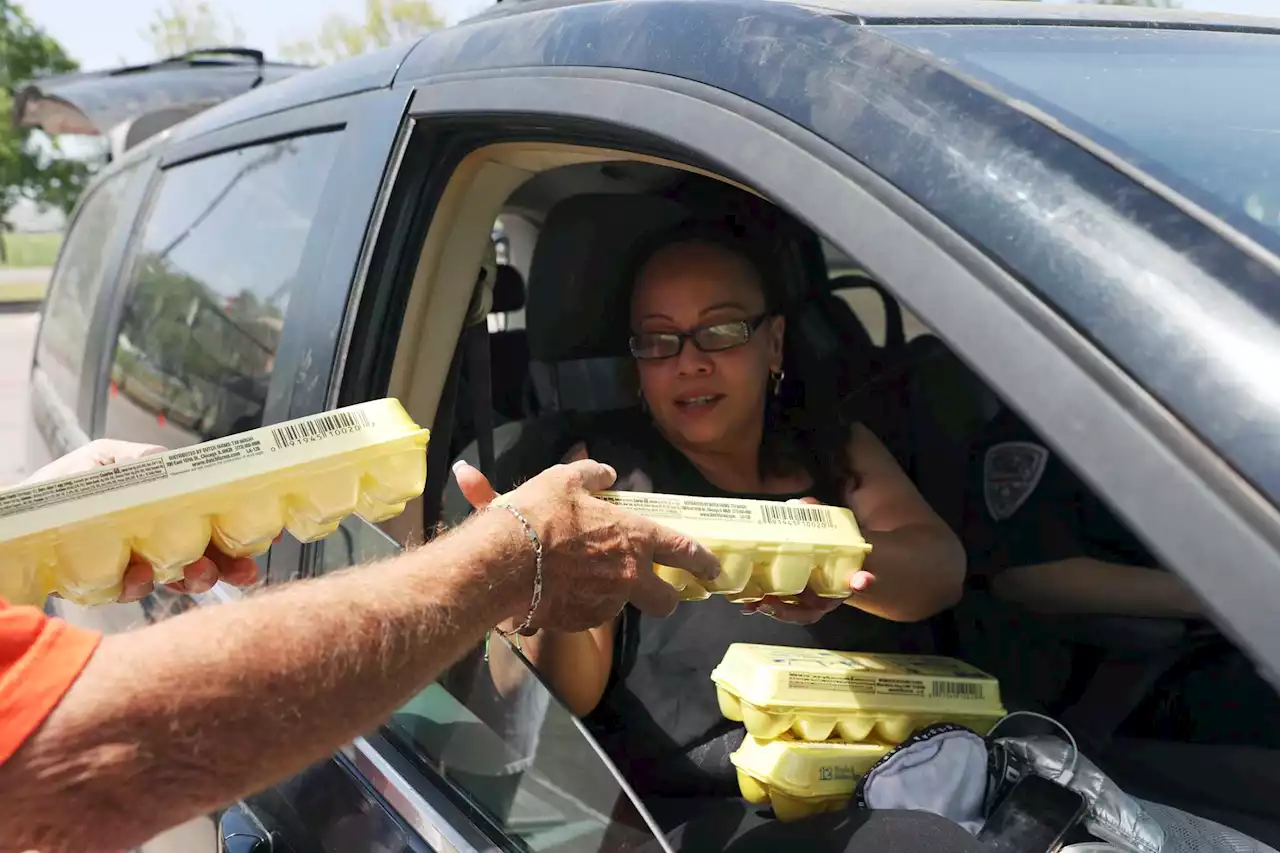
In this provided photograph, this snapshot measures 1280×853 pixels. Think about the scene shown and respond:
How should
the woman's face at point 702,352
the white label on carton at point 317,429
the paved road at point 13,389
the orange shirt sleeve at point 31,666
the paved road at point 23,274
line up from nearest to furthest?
1. the orange shirt sleeve at point 31,666
2. the white label on carton at point 317,429
3. the woman's face at point 702,352
4. the paved road at point 13,389
5. the paved road at point 23,274

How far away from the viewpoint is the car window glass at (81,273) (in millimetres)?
2867

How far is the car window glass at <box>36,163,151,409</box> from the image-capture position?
9.41ft

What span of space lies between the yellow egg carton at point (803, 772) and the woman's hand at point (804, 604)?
0.18 m

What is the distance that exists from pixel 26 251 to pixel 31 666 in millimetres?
38122

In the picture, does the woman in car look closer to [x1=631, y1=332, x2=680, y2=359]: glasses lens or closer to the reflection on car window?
[x1=631, y1=332, x2=680, y2=359]: glasses lens

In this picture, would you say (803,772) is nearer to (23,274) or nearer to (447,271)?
(447,271)

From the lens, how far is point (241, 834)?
1.37 metres

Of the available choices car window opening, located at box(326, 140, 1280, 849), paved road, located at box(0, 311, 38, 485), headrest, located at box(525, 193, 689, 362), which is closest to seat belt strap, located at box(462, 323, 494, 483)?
car window opening, located at box(326, 140, 1280, 849)

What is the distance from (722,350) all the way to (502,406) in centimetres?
76

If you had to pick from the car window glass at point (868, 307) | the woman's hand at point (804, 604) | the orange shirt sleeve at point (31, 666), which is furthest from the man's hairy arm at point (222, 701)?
the car window glass at point (868, 307)

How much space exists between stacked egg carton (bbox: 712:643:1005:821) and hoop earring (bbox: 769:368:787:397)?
66 centimetres

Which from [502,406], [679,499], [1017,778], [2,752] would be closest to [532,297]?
[502,406]

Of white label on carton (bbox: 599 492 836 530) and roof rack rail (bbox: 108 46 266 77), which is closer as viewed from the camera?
white label on carton (bbox: 599 492 836 530)

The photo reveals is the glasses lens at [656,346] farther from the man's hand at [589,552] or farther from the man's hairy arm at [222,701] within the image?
the man's hairy arm at [222,701]
